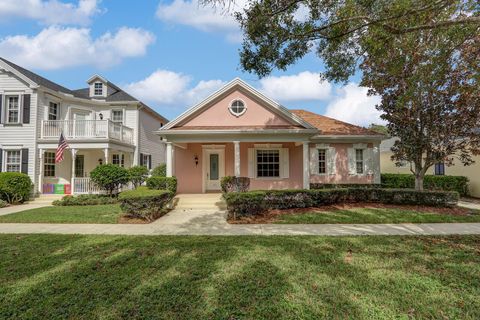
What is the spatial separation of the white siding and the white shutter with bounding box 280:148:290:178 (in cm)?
1051

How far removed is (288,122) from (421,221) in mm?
7673

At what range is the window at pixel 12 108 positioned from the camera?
1498cm

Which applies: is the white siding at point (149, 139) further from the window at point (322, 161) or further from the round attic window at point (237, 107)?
the window at point (322, 161)

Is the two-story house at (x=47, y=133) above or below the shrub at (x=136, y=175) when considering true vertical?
above

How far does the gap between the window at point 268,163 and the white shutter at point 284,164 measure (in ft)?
0.73

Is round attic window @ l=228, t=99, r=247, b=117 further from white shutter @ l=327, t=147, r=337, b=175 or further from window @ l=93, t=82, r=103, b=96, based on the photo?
window @ l=93, t=82, r=103, b=96

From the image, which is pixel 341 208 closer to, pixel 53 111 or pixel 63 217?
pixel 63 217

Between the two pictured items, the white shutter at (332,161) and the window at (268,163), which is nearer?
the window at (268,163)

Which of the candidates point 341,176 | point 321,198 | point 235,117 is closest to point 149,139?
point 235,117

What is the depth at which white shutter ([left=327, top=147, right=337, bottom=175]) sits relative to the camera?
49.8ft

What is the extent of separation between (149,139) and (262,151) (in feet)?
34.7

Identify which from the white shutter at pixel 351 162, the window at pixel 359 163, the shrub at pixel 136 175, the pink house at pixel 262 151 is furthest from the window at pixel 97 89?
the window at pixel 359 163

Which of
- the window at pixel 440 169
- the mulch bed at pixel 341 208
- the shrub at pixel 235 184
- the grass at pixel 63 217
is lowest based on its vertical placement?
the grass at pixel 63 217

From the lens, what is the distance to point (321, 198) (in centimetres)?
1045
